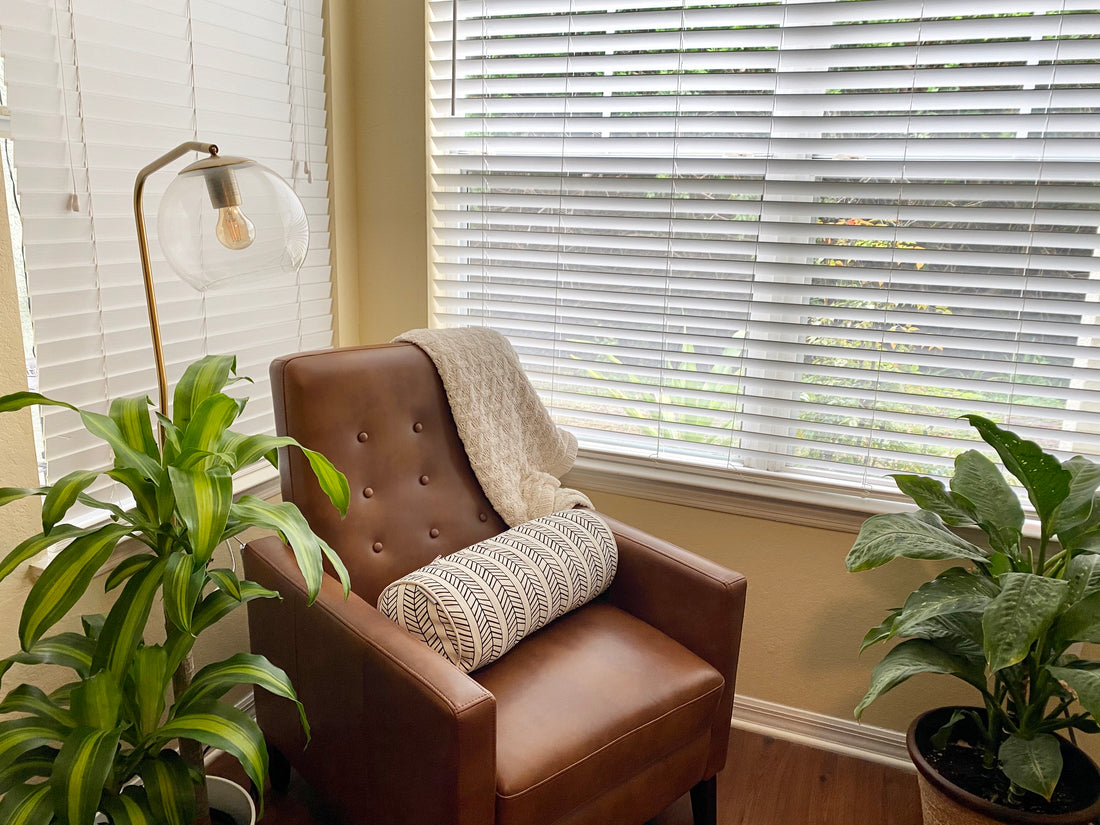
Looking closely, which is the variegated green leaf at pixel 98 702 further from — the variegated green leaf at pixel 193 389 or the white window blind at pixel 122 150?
the white window blind at pixel 122 150

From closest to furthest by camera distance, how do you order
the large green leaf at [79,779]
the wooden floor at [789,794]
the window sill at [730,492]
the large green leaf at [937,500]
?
the large green leaf at [79,779]
the large green leaf at [937,500]
the wooden floor at [789,794]
the window sill at [730,492]

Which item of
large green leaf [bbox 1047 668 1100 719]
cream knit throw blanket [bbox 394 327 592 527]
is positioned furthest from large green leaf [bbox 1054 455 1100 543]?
cream knit throw blanket [bbox 394 327 592 527]

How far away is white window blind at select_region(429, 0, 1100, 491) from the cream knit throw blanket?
0.82ft

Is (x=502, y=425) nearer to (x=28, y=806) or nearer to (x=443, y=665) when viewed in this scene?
(x=443, y=665)

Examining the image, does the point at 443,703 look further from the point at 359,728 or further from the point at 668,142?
the point at 668,142

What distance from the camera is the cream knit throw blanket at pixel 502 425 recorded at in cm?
185

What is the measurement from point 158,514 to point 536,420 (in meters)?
1.02

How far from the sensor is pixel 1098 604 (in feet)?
4.33

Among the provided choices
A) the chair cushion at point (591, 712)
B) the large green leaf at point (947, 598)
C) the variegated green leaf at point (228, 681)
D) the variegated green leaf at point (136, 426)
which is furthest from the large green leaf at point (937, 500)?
the variegated green leaf at point (136, 426)

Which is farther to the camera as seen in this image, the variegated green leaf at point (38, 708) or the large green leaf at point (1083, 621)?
the large green leaf at point (1083, 621)

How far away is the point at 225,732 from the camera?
3.63 feet

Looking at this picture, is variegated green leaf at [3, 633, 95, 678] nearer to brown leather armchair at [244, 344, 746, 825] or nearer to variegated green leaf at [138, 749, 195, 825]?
variegated green leaf at [138, 749, 195, 825]

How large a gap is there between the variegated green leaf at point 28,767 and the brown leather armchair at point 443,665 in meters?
0.44

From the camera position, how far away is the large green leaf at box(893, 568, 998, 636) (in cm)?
140
